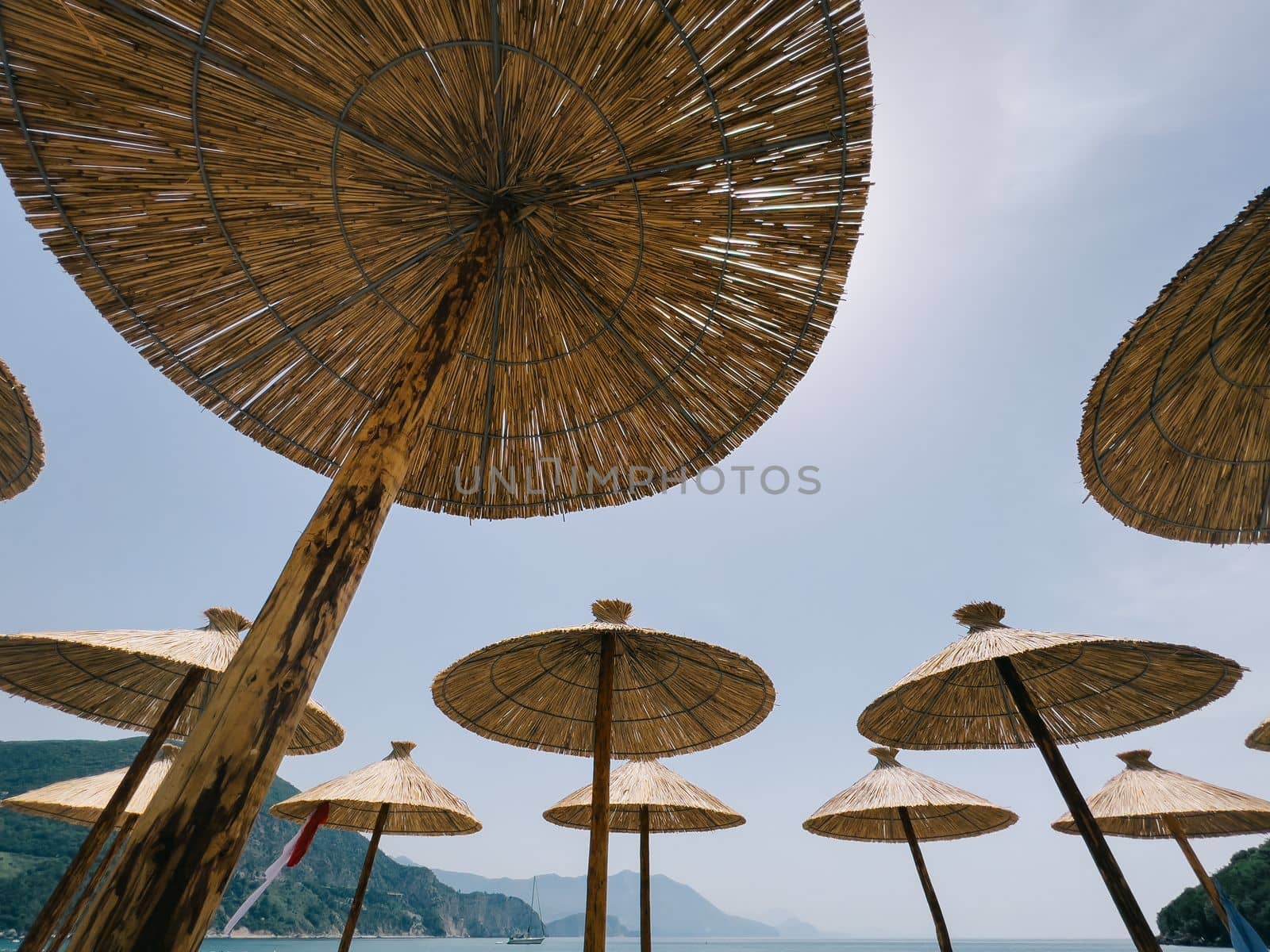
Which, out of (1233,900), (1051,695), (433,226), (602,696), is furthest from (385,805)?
(1233,900)

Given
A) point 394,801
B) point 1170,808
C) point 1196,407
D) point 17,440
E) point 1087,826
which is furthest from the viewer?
point 1170,808

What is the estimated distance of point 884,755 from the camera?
9.42m

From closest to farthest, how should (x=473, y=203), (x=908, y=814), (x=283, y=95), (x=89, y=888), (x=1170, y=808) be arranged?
(x=283, y=95) → (x=473, y=203) → (x=89, y=888) → (x=1170, y=808) → (x=908, y=814)

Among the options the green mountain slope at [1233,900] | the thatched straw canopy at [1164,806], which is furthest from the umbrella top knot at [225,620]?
the green mountain slope at [1233,900]

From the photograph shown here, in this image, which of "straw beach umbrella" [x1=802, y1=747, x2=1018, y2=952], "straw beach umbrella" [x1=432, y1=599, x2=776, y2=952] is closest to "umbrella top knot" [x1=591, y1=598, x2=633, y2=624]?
"straw beach umbrella" [x1=432, y1=599, x2=776, y2=952]

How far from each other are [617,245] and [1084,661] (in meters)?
5.13

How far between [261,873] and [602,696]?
104ft

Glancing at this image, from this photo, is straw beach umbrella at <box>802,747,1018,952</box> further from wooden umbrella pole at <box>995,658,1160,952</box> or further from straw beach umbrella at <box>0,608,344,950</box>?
straw beach umbrella at <box>0,608,344,950</box>

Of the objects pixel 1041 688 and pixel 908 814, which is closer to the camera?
pixel 1041 688

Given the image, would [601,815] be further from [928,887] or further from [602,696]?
[928,887]

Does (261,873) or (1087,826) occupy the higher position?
(261,873)

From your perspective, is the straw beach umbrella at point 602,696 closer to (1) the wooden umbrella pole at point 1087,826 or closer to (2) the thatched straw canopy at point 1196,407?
(1) the wooden umbrella pole at point 1087,826

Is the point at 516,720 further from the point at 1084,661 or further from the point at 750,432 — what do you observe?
the point at 1084,661

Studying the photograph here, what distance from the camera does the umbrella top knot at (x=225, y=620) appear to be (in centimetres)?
658
